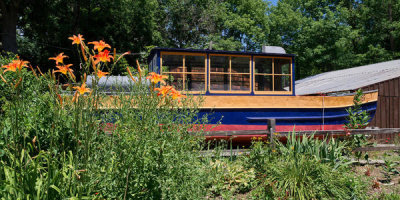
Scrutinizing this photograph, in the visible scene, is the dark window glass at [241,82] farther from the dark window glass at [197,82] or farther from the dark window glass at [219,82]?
the dark window glass at [197,82]

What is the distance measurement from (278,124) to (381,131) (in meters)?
2.34

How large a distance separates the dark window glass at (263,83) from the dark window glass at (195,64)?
1616 mm

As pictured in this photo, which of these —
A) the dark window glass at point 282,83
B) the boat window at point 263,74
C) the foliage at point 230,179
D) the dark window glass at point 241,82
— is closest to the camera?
the foliage at point 230,179

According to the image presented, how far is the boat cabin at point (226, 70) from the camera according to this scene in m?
7.82

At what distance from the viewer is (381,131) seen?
6227mm

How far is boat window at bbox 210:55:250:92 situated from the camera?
26.6 ft

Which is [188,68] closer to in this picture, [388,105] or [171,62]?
[171,62]

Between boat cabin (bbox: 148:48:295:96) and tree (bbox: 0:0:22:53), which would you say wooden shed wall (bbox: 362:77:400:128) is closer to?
boat cabin (bbox: 148:48:295:96)

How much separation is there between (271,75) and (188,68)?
8.09 ft

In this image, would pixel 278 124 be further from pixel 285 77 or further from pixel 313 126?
pixel 285 77

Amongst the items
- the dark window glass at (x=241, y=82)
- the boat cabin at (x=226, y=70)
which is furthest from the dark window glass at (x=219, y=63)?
the dark window glass at (x=241, y=82)

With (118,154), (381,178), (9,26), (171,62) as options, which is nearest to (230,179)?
(118,154)

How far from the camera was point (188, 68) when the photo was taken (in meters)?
8.09

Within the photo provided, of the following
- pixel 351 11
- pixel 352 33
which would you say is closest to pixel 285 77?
pixel 352 33
